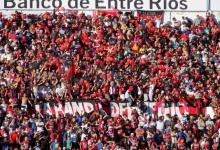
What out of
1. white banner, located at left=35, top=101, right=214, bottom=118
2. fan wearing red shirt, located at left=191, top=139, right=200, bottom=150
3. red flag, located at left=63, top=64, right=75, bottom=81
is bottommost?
fan wearing red shirt, located at left=191, top=139, right=200, bottom=150

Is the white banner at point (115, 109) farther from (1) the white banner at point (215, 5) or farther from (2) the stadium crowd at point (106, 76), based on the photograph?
(1) the white banner at point (215, 5)

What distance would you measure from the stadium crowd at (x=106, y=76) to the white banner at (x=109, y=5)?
2.38 feet

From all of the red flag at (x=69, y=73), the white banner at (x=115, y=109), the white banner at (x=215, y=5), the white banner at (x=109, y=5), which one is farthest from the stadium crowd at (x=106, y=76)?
the white banner at (x=109, y=5)

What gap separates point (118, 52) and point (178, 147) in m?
7.09

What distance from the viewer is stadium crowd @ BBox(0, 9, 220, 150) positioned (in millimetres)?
32062

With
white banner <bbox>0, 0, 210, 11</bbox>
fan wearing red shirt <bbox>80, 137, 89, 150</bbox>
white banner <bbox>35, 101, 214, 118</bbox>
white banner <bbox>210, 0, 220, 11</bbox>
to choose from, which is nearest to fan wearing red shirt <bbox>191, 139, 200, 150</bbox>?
white banner <bbox>35, 101, 214, 118</bbox>

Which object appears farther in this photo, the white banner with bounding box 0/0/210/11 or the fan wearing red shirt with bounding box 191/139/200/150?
the white banner with bounding box 0/0/210/11

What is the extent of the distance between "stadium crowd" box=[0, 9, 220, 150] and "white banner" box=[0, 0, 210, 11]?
73 centimetres

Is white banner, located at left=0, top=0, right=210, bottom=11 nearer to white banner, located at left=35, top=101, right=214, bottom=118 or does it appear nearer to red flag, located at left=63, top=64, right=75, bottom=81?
red flag, located at left=63, top=64, right=75, bottom=81

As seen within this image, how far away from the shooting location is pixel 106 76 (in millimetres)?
35625

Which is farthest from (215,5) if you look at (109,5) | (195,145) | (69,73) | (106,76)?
(195,145)

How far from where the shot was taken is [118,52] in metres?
37.6

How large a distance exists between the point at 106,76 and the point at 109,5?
7.10 metres

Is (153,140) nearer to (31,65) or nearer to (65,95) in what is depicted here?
(65,95)
